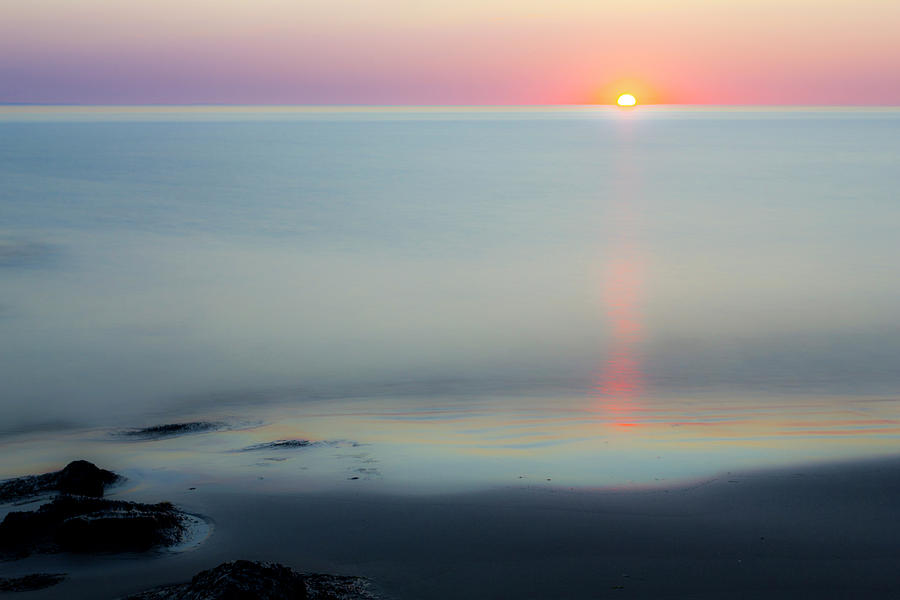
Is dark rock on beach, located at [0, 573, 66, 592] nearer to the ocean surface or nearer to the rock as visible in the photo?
the rock

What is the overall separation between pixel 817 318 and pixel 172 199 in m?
22.2

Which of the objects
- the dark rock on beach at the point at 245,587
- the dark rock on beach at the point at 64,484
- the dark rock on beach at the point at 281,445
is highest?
the dark rock on beach at the point at 281,445

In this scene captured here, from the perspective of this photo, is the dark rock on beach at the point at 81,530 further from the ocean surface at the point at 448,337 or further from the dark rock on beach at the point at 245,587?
the ocean surface at the point at 448,337

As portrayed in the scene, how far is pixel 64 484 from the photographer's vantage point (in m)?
5.29

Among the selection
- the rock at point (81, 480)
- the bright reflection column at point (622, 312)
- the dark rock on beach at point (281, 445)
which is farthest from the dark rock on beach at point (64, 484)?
the bright reflection column at point (622, 312)

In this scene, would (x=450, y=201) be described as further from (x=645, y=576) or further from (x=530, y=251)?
(x=645, y=576)

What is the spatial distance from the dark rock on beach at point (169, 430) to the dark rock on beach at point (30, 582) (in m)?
2.94

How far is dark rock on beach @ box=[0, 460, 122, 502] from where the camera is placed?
17.4ft

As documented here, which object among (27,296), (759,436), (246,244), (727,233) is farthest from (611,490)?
(727,233)

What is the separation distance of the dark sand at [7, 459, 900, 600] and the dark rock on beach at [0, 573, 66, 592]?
2.1 inches

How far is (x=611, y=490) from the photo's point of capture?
5496 mm

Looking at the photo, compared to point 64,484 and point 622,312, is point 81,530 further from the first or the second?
point 622,312

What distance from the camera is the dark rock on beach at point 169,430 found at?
23.7 feet

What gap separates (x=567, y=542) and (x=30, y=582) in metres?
2.46
